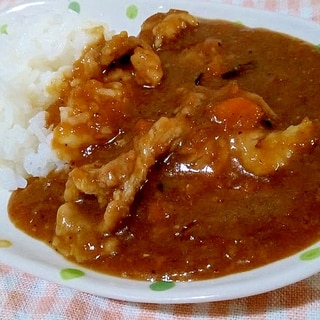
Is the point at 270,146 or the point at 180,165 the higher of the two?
the point at 270,146

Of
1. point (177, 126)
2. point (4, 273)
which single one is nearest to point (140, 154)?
point (177, 126)

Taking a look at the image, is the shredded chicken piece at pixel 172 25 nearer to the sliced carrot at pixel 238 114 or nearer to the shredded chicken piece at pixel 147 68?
the shredded chicken piece at pixel 147 68

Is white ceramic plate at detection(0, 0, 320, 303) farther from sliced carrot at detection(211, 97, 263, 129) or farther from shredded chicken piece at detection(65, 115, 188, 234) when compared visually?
sliced carrot at detection(211, 97, 263, 129)

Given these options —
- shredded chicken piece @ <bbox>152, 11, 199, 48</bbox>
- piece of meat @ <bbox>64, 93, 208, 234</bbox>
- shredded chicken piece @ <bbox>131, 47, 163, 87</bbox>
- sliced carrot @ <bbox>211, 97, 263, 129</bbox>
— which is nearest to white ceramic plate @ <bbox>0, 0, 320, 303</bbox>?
piece of meat @ <bbox>64, 93, 208, 234</bbox>

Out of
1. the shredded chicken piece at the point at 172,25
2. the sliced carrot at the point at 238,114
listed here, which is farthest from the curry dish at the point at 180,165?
the shredded chicken piece at the point at 172,25

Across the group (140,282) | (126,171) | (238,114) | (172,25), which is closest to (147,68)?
(172,25)

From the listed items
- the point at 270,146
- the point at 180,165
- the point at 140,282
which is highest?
the point at 270,146

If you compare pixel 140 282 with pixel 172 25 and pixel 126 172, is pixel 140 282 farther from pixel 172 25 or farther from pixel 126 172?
pixel 172 25

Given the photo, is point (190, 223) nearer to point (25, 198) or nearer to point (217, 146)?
point (217, 146)
